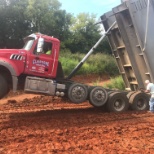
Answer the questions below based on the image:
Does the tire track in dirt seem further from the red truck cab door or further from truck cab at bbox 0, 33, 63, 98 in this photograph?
the red truck cab door

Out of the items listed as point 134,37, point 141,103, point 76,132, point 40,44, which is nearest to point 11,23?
point 134,37

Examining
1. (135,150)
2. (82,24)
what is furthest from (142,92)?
(82,24)

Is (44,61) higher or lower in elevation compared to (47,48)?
lower

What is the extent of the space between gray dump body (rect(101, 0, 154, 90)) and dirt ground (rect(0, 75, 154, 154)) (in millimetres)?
1632

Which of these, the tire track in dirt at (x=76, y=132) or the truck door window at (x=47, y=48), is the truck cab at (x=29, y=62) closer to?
the truck door window at (x=47, y=48)

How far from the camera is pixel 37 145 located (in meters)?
6.57

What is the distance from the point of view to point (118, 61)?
12844 millimetres

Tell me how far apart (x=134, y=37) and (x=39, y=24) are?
19745mm

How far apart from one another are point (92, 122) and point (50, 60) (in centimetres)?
239

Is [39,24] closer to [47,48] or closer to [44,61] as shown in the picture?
[47,48]

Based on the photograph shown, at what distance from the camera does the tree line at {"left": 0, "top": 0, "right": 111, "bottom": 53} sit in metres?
28.2

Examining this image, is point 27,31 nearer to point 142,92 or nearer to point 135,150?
point 142,92

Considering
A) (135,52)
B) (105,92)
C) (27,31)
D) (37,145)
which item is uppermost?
(27,31)

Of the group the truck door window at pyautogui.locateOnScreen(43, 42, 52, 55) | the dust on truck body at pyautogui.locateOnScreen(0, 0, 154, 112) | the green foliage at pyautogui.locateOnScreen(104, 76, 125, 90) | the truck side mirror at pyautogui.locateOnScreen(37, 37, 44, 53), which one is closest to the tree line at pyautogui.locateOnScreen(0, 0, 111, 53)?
the green foliage at pyautogui.locateOnScreen(104, 76, 125, 90)
